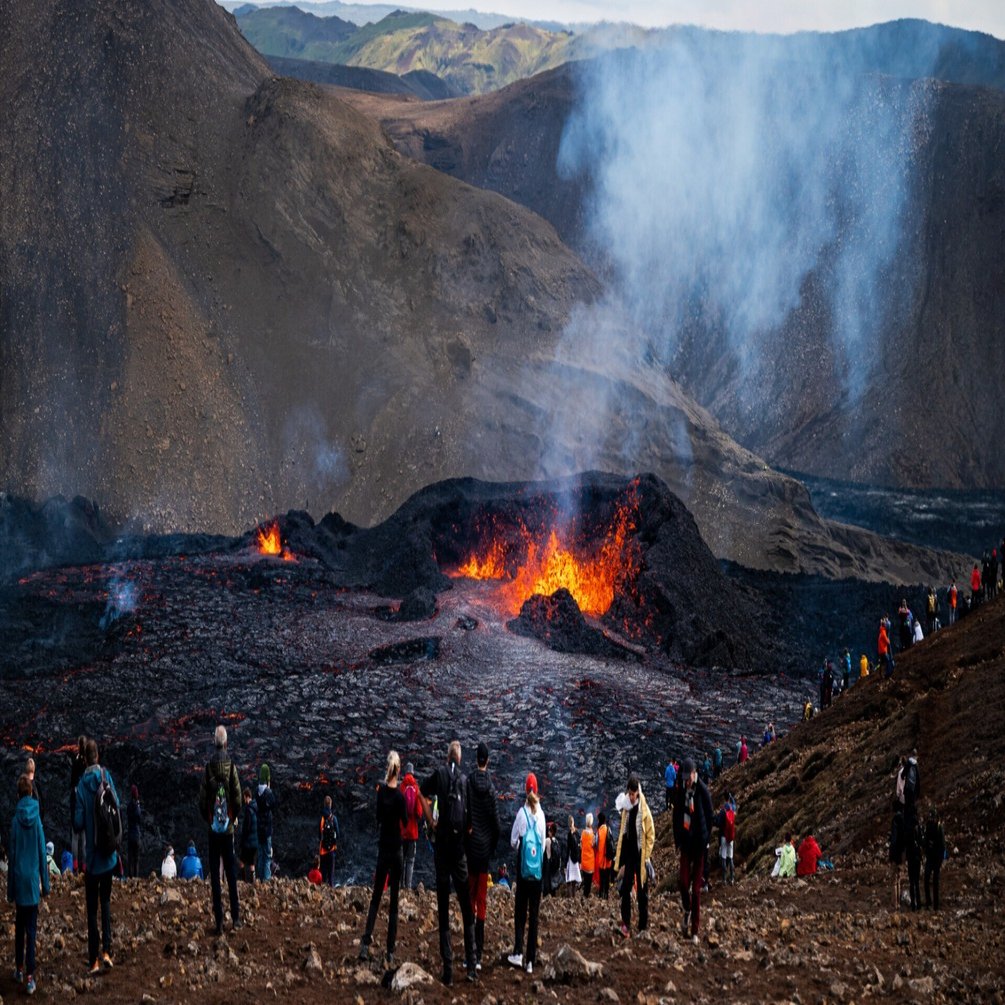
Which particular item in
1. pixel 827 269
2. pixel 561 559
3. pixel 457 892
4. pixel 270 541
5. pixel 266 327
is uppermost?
pixel 827 269

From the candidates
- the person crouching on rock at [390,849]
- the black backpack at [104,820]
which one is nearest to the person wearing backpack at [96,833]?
the black backpack at [104,820]

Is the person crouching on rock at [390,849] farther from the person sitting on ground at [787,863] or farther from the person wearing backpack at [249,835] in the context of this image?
the person sitting on ground at [787,863]

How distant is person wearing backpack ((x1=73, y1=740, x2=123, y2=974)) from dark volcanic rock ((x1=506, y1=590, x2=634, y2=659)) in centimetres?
3087

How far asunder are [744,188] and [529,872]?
98.1 m

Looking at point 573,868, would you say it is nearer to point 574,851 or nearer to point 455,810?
point 574,851

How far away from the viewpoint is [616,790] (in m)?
28.5

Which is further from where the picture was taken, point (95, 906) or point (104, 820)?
point (95, 906)

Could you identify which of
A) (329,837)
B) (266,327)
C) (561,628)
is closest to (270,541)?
(266,327)

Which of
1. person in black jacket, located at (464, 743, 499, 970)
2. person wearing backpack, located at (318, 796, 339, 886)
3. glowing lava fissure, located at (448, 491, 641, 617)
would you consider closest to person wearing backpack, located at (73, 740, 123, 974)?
person in black jacket, located at (464, 743, 499, 970)

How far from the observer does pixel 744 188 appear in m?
102

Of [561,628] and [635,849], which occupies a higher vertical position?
A: [635,849]

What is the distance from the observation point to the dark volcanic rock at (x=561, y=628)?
136 ft

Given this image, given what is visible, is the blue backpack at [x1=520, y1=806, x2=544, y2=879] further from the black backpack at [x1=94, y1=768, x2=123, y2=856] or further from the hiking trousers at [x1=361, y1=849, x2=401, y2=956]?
the black backpack at [x1=94, y1=768, x2=123, y2=856]

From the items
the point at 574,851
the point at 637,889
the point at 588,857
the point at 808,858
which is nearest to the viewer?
the point at 637,889
